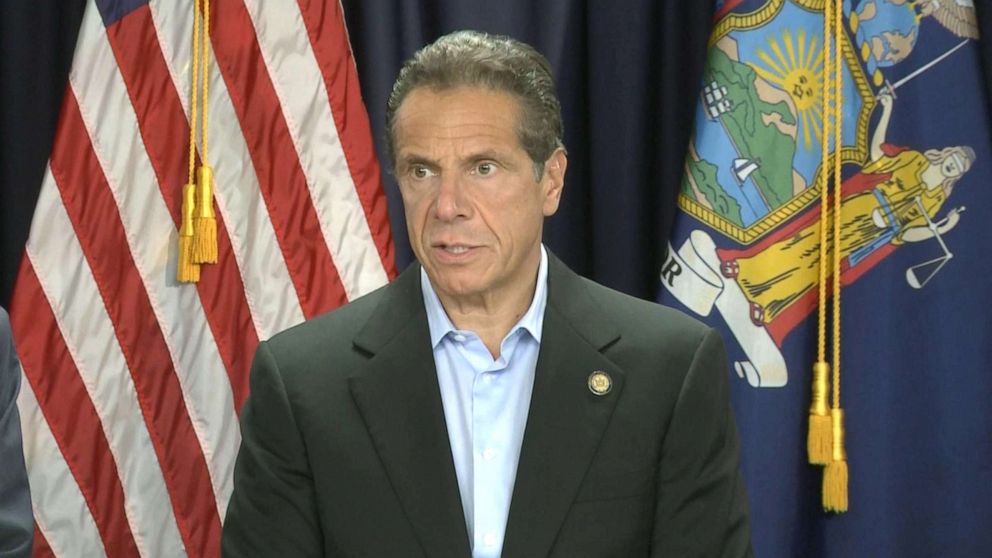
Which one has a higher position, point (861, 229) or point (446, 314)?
point (861, 229)

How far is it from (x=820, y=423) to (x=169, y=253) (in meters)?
1.33

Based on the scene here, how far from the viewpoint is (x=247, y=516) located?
5.94 ft

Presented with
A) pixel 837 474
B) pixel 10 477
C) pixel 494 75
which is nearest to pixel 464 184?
pixel 494 75

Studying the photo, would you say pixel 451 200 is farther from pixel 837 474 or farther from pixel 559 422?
pixel 837 474

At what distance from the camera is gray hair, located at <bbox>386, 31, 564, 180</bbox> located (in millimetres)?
1838

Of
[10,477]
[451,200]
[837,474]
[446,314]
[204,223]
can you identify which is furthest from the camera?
[204,223]

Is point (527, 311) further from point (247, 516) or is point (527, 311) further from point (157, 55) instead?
point (157, 55)

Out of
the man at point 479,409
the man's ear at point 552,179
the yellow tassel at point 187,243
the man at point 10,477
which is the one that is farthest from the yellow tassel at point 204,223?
the man's ear at point 552,179

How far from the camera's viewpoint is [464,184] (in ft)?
6.00

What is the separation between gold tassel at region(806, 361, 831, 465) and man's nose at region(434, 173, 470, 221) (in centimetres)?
112

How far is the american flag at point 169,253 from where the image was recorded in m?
2.83

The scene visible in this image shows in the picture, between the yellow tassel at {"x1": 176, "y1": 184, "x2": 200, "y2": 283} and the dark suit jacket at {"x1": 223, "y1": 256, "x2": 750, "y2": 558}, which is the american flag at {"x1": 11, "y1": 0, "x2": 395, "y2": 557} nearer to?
the yellow tassel at {"x1": 176, "y1": 184, "x2": 200, "y2": 283}

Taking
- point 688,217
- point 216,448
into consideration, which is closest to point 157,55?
point 216,448

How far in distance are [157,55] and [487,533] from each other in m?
1.47
